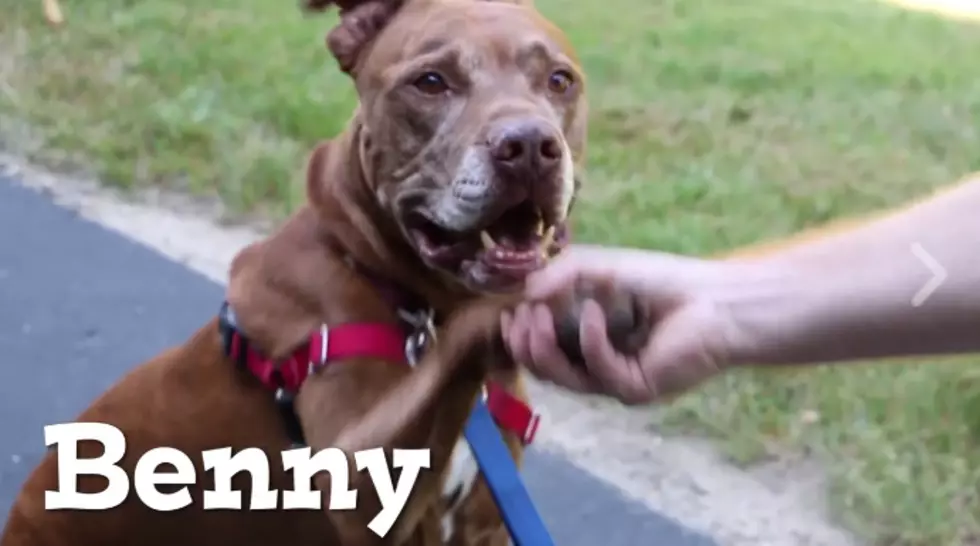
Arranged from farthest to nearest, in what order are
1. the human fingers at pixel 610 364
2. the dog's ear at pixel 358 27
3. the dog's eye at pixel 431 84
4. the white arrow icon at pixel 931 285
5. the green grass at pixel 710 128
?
the green grass at pixel 710 128 < the dog's ear at pixel 358 27 < the dog's eye at pixel 431 84 < the human fingers at pixel 610 364 < the white arrow icon at pixel 931 285

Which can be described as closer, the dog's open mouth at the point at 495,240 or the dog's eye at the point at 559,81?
the dog's open mouth at the point at 495,240

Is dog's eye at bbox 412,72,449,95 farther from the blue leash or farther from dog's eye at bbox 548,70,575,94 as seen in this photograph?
the blue leash

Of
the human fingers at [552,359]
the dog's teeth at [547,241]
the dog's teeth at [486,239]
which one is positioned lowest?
the dog's teeth at [547,241]

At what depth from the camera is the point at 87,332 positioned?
3.54 meters

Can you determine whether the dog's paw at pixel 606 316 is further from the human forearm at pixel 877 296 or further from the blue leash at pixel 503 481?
the blue leash at pixel 503 481

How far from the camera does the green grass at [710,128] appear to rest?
293 centimetres

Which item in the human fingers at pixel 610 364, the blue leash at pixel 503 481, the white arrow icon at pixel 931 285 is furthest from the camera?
the blue leash at pixel 503 481

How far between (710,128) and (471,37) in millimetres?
2817

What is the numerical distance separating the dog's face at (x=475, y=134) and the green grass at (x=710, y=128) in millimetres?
1143

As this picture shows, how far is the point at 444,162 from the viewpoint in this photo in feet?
6.85

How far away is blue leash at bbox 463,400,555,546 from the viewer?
1908mm

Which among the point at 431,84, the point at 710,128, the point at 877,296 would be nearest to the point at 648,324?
the point at 877,296

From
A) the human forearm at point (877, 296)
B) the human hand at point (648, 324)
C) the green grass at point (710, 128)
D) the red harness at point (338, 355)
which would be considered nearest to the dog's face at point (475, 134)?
the red harness at point (338, 355)

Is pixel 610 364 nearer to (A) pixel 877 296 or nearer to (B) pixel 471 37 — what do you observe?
(A) pixel 877 296
